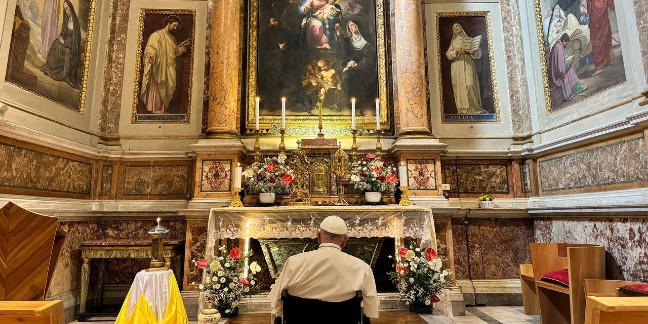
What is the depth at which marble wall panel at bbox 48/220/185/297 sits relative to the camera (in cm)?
587

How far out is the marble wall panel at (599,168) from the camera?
4539 mm

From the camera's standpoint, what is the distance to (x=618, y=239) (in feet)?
15.6

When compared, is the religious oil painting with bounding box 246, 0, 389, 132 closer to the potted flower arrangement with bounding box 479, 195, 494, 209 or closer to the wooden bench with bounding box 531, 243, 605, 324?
the potted flower arrangement with bounding box 479, 195, 494, 209

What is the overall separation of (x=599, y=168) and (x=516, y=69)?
269 centimetres

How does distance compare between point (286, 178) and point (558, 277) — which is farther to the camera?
point (286, 178)

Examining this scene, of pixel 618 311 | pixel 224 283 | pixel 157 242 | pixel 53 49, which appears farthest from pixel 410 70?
pixel 53 49

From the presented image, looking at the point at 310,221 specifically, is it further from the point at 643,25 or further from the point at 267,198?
the point at 643,25

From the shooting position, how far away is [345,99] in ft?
23.4

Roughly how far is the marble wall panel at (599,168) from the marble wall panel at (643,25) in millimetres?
907

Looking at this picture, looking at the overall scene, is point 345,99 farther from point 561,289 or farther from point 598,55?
point 561,289

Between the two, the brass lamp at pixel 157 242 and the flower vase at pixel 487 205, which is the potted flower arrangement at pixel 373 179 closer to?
the flower vase at pixel 487 205

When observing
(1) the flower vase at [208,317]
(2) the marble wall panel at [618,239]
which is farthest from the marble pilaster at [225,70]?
(2) the marble wall panel at [618,239]

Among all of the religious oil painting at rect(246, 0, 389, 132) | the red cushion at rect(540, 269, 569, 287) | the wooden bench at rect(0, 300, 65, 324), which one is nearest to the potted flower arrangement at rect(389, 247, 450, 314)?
the red cushion at rect(540, 269, 569, 287)

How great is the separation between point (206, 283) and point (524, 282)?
13.7ft
